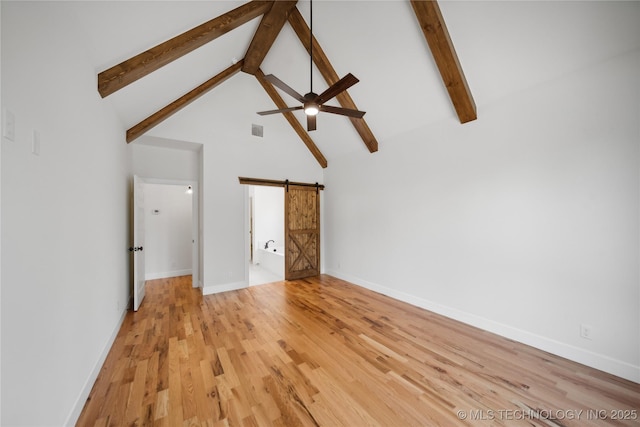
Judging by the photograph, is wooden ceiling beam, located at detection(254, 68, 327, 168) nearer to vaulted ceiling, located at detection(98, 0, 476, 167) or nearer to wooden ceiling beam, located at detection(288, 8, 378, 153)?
vaulted ceiling, located at detection(98, 0, 476, 167)

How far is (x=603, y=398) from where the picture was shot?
6.40 ft

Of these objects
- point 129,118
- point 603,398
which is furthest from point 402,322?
point 129,118

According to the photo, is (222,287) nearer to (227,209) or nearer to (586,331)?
(227,209)

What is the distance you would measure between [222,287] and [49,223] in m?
3.53

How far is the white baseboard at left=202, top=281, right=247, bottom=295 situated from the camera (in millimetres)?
4488

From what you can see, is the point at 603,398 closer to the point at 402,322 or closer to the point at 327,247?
the point at 402,322

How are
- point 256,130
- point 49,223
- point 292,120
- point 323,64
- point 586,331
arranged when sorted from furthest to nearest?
point 292,120 → point 256,130 → point 323,64 → point 586,331 → point 49,223

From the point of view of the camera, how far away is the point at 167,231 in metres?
5.64

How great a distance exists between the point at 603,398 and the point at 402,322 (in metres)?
1.80

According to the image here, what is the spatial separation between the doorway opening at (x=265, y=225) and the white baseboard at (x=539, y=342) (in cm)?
426

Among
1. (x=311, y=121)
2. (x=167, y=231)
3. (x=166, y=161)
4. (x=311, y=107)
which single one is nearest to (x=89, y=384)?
(x=311, y=107)

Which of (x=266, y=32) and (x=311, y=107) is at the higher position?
(x=266, y=32)

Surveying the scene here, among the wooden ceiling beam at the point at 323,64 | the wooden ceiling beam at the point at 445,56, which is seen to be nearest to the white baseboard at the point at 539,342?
the wooden ceiling beam at the point at 445,56

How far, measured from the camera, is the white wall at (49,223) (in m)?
1.12
